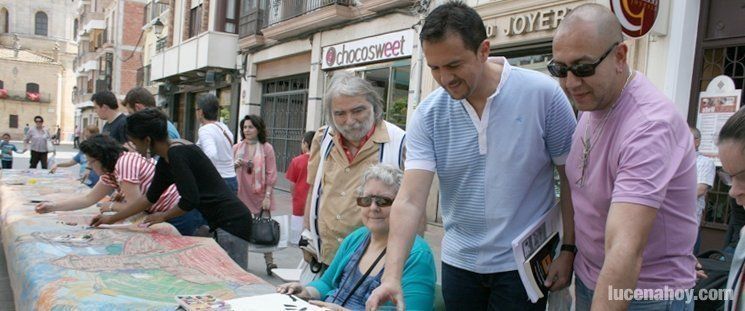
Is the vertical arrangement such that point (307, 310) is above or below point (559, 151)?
below

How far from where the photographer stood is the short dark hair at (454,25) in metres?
1.66

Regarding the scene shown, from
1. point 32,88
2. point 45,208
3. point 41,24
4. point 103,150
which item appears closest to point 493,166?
point 103,150

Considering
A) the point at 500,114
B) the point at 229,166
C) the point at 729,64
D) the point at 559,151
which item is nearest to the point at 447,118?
the point at 500,114

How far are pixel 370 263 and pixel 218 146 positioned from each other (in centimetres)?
322

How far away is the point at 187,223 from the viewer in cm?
353

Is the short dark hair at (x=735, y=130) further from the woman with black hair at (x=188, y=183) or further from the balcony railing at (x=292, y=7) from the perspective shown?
the balcony railing at (x=292, y=7)

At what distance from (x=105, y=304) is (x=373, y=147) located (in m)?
1.31

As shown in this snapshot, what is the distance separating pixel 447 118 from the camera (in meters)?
1.97

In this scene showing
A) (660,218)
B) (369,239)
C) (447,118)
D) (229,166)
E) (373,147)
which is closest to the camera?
(660,218)

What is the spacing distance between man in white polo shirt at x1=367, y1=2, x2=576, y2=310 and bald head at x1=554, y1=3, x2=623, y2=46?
13.1 inches

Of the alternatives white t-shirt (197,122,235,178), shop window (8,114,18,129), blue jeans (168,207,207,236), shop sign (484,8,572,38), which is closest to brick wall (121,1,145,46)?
shop window (8,114,18,129)

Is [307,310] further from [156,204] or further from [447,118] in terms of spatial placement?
[156,204]

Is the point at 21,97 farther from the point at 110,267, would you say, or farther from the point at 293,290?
the point at 293,290

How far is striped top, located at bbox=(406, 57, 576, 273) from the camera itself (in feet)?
6.04
